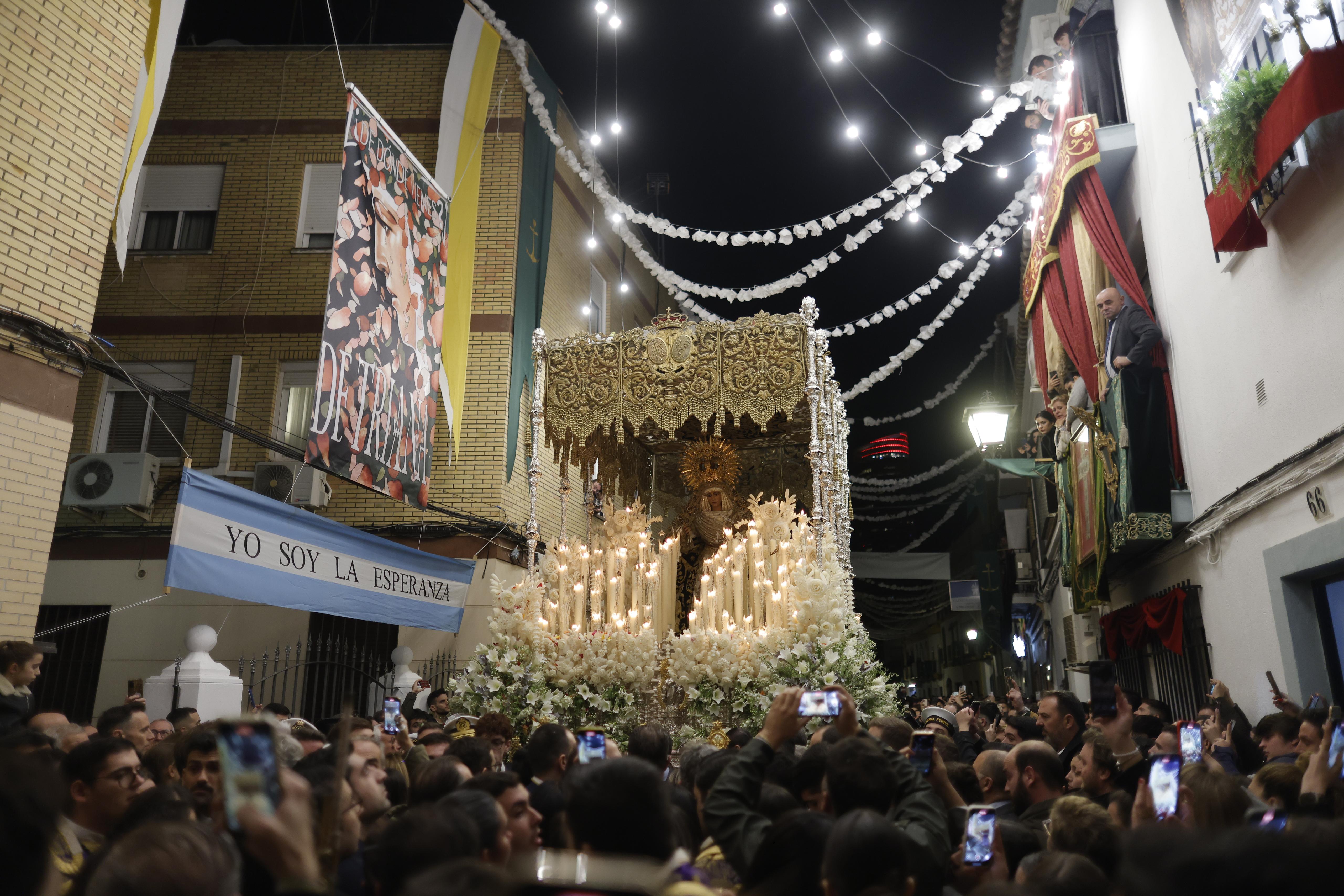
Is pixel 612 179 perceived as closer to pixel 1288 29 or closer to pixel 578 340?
pixel 578 340

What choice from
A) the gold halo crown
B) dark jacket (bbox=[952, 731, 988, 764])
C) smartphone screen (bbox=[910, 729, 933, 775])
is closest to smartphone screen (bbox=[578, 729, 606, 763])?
smartphone screen (bbox=[910, 729, 933, 775])

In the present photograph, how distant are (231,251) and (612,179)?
777 centimetres

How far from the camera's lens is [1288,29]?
5.66 metres

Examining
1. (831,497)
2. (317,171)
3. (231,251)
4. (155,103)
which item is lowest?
(831,497)

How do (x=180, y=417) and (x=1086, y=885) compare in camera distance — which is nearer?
(x=1086, y=885)

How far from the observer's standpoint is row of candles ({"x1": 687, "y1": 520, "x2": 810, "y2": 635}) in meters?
9.45

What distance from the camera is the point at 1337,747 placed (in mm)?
3109

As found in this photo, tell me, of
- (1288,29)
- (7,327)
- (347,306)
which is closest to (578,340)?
(347,306)

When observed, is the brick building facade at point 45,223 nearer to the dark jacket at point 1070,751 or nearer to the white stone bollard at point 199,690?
the white stone bollard at point 199,690

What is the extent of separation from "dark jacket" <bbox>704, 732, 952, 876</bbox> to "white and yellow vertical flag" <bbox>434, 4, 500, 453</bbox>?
994cm

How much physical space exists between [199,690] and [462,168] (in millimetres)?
8372

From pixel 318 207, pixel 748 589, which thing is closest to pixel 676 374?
pixel 748 589

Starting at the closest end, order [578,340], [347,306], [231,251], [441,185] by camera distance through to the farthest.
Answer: [347,306] → [578,340] → [441,185] → [231,251]

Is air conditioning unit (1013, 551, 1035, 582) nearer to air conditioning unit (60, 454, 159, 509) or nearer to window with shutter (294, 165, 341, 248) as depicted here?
window with shutter (294, 165, 341, 248)
